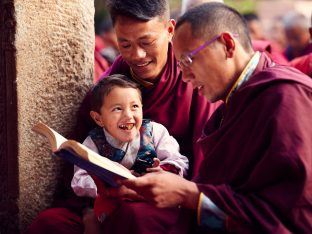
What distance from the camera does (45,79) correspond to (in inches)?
143

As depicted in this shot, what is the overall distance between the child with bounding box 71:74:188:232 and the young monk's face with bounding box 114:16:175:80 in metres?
0.20

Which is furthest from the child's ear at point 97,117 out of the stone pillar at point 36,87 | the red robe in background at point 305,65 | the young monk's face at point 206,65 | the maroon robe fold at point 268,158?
the red robe in background at point 305,65

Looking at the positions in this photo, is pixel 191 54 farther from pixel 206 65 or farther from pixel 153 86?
pixel 153 86

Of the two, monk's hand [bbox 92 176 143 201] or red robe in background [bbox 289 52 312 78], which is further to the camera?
red robe in background [bbox 289 52 312 78]

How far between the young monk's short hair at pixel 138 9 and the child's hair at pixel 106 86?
1.16 feet

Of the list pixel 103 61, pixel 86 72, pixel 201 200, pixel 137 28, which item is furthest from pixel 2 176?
pixel 103 61

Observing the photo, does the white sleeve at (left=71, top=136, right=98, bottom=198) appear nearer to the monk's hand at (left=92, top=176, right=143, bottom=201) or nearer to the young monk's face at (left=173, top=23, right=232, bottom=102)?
the monk's hand at (left=92, top=176, right=143, bottom=201)

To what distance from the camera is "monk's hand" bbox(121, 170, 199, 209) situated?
8.91ft

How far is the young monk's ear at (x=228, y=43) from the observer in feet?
9.26

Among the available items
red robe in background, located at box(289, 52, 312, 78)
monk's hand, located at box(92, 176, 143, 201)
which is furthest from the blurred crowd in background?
monk's hand, located at box(92, 176, 143, 201)

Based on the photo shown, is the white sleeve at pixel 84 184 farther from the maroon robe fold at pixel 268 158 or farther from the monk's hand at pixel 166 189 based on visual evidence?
the maroon robe fold at pixel 268 158

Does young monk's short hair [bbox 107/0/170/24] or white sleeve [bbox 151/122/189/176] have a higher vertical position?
young monk's short hair [bbox 107/0/170/24]

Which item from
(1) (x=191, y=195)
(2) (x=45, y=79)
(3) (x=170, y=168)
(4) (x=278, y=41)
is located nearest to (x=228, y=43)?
(1) (x=191, y=195)

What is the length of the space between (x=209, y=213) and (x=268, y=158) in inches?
13.6
